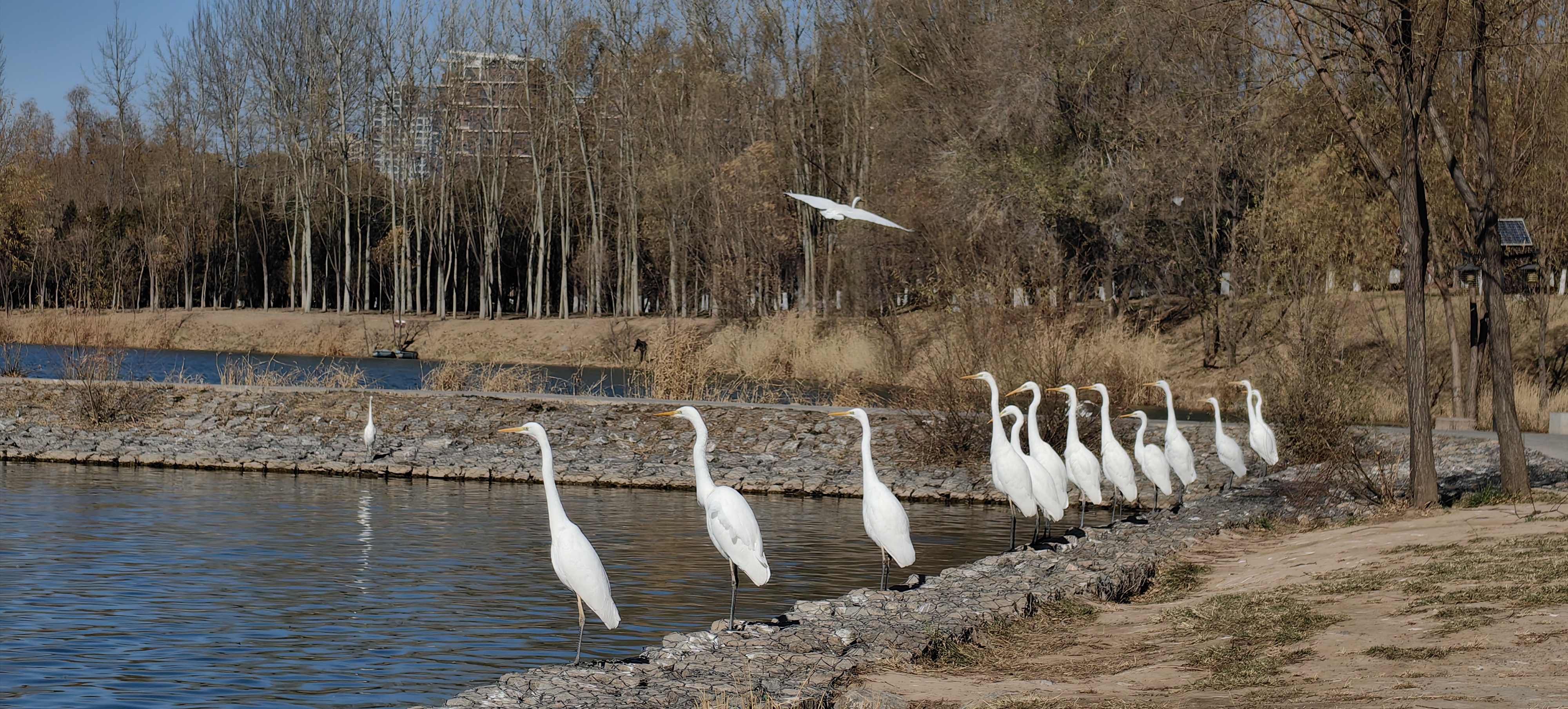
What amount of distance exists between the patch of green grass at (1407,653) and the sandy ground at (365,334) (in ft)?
160

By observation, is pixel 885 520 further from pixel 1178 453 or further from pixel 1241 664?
pixel 1178 453

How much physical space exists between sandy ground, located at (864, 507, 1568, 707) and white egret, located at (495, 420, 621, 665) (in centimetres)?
186

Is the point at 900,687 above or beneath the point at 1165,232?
beneath

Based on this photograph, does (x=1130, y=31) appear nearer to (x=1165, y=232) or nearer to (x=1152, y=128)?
(x=1152, y=128)

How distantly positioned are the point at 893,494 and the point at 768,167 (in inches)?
1646

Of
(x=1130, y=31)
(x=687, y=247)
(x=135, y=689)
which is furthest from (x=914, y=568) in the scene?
(x=687, y=247)

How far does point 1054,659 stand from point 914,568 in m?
5.74

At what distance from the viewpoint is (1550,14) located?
2073 cm

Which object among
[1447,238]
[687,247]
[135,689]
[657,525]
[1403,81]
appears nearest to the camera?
[135,689]

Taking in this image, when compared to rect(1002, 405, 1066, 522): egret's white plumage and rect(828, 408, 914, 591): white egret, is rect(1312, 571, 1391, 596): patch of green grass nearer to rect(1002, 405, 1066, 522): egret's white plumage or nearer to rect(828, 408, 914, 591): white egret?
rect(1002, 405, 1066, 522): egret's white plumage

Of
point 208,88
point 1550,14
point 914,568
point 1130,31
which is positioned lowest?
point 914,568

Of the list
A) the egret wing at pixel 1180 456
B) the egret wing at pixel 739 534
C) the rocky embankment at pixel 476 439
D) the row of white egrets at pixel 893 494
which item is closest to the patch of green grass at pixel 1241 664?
the row of white egrets at pixel 893 494

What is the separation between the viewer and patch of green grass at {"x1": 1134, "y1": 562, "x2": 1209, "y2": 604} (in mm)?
11922

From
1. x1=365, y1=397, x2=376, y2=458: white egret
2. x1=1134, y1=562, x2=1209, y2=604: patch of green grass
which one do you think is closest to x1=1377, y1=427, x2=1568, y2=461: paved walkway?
x1=1134, y1=562, x2=1209, y2=604: patch of green grass
